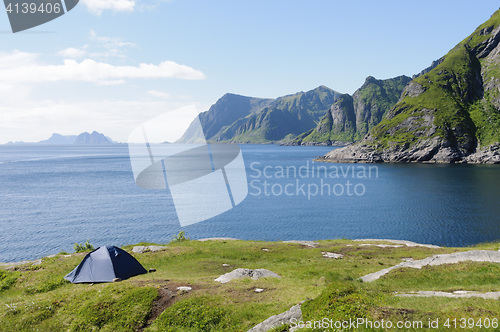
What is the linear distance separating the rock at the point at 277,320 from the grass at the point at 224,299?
62cm

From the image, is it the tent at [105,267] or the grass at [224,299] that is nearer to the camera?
the grass at [224,299]

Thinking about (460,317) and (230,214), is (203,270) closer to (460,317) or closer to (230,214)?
(460,317)

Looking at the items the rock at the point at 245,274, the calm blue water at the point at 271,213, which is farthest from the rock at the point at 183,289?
the calm blue water at the point at 271,213

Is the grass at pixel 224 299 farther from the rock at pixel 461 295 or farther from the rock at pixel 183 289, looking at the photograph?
the rock at pixel 461 295

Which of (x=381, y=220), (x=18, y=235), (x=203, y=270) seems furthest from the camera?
(x=381, y=220)

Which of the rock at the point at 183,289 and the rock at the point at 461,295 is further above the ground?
the rock at the point at 183,289

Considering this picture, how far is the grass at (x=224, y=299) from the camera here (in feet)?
55.8

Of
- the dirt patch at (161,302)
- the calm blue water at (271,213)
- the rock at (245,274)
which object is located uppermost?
the dirt patch at (161,302)

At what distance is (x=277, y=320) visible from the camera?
18172 mm

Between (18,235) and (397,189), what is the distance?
5458 inches

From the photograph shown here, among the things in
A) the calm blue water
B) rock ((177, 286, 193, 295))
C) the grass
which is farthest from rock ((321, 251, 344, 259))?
the calm blue water

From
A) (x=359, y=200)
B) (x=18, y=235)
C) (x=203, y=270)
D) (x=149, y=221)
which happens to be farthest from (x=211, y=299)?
(x=359, y=200)

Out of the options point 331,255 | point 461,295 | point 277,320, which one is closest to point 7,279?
point 277,320

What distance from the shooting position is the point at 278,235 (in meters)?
78.2
